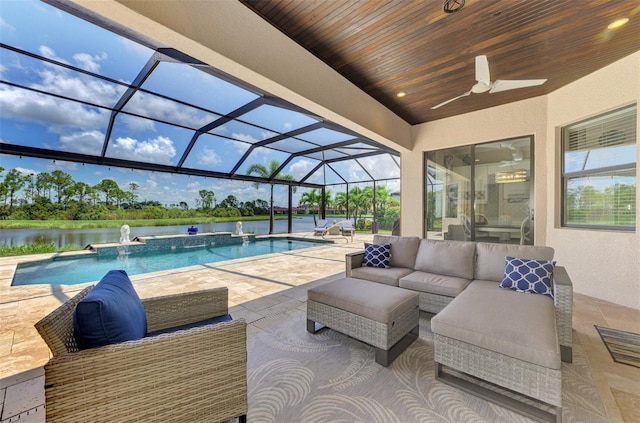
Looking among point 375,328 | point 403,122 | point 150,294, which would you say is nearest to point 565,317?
point 375,328

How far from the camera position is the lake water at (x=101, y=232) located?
731 cm

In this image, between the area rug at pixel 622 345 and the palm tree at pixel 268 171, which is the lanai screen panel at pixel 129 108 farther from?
the area rug at pixel 622 345

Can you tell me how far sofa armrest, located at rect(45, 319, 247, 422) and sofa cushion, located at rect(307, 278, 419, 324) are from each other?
3.56 ft

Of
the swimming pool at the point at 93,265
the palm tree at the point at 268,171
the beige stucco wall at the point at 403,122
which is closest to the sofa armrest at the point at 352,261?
the beige stucco wall at the point at 403,122

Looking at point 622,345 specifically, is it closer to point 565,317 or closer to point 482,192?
point 565,317

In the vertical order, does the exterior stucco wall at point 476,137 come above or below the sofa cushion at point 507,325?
above

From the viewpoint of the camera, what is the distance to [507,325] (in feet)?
5.68

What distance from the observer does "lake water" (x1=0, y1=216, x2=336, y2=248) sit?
24.0 feet

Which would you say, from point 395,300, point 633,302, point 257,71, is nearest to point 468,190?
point 633,302

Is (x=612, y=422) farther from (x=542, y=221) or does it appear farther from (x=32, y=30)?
(x=32, y=30)

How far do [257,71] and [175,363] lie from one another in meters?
2.51

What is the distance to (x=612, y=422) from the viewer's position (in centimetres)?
153

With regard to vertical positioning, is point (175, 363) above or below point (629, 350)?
above

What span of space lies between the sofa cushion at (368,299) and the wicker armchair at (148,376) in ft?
3.54
